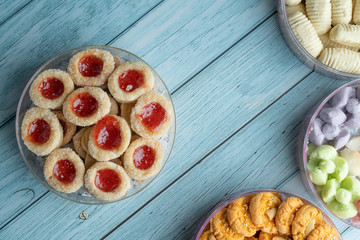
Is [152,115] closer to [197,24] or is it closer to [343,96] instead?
[197,24]

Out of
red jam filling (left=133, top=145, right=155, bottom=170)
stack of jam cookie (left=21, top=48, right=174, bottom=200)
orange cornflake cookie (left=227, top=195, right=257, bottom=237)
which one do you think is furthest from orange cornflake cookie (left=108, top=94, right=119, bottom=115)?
orange cornflake cookie (left=227, top=195, right=257, bottom=237)

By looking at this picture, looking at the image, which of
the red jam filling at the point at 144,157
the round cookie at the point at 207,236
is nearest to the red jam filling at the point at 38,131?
the red jam filling at the point at 144,157

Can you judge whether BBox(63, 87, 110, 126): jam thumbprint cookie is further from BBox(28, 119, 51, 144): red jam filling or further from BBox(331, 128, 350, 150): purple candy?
BBox(331, 128, 350, 150): purple candy

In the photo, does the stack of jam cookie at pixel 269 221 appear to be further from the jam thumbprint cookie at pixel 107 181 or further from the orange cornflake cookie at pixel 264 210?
the jam thumbprint cookie at pixel 107 181

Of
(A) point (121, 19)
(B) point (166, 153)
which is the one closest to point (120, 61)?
(A) point (121, 19)

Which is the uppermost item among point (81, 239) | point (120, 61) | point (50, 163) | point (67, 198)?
point (120, 61)

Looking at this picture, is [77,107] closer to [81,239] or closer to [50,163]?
[50,163]

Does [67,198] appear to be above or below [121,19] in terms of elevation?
below

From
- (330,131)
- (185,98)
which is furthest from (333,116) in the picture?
(185,98)
